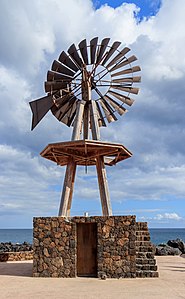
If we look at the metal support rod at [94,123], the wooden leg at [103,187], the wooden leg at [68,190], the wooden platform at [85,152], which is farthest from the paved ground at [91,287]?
the metal support rod at [94,123]

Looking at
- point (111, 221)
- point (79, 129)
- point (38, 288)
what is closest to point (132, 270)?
point (111, 221)

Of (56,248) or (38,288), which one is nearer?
(38,288)

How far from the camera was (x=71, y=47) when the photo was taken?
1681cm

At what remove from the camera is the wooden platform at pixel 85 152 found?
48.3ft

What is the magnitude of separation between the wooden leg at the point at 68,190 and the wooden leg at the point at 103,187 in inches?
40.4

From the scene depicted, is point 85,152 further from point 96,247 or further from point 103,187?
point 96,247

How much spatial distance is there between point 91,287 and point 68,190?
4.78 meters

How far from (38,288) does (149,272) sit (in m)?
3.93

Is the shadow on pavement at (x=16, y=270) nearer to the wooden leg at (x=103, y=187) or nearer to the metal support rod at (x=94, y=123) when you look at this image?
the wooden leg at (x=103, y=187)

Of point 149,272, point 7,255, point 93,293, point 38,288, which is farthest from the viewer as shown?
point 7,255

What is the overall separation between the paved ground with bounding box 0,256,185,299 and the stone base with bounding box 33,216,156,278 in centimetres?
51

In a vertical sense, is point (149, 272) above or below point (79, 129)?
below

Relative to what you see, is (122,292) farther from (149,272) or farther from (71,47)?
(71,47)

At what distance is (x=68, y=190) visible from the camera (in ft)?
51.0
